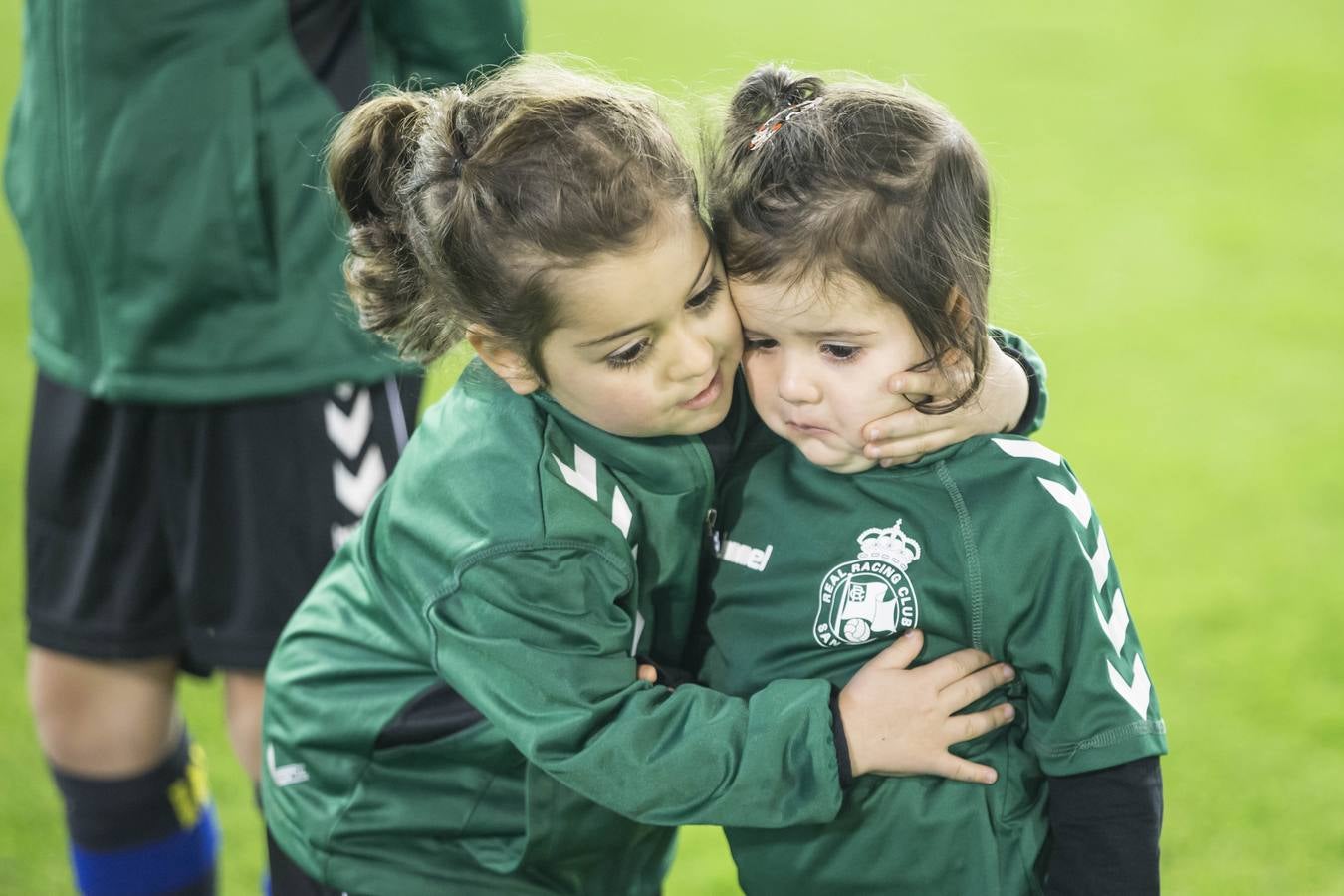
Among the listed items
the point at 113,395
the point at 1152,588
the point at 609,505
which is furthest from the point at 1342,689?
the point at 113,395

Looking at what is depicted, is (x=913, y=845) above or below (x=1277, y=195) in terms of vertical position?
above

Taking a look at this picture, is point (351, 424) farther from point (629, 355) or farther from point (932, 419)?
point (932, 419)

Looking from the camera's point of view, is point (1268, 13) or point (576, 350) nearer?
point (576, 350)

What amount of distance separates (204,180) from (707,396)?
2.80 ft

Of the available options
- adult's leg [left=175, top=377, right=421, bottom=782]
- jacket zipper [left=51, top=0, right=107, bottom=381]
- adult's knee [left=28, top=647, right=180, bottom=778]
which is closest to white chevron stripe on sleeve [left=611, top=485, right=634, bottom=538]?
adult's leg [left=175, top=377, right=421, bottom=782]

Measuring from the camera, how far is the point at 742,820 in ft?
4.59

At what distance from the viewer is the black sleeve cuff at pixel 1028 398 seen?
4.98ft

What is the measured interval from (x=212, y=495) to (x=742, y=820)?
98 centimetres

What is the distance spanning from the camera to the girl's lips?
1.43 metres

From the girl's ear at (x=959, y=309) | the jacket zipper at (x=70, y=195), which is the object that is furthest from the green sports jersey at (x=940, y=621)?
the jacket zipper at (x=70, y=195)

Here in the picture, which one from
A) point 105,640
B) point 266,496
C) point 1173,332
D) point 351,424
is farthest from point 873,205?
point 1173,332

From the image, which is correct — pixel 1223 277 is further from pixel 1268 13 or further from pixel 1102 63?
pixel 1268 13

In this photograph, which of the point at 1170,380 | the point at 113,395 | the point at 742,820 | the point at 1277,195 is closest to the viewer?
the point at 742,820

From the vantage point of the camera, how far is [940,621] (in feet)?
4.77
